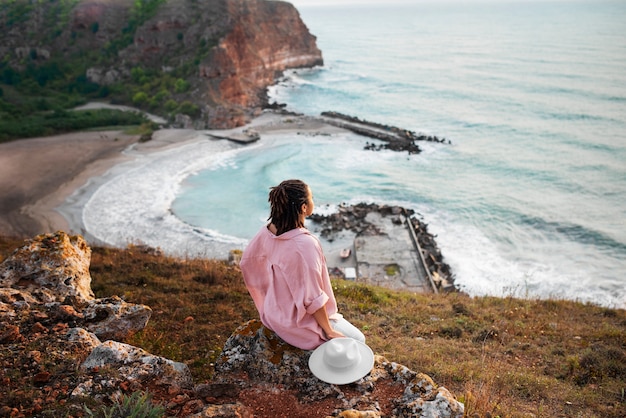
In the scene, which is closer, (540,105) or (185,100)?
(185,100)

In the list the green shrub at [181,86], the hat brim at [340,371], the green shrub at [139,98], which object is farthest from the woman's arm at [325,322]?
the green shrub at [139,98]

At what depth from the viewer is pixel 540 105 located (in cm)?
5225

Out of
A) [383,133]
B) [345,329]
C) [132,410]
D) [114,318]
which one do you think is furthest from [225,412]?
[383,133]

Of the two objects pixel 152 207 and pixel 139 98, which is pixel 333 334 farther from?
pixel 139 98

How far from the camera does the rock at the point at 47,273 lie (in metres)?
6.23

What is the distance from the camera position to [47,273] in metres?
6.41

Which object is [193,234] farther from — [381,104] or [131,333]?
[381,104]

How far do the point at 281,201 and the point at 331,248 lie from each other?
757 inches

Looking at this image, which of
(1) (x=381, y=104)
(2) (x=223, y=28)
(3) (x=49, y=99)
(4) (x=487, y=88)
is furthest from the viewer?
(4) (x=487, y=88)

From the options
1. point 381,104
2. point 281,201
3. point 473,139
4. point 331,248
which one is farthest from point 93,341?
point 381,104

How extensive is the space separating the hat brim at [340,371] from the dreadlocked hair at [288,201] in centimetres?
120

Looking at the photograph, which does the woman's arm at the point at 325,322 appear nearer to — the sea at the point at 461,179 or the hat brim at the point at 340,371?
the hat brim at the point at 340,371

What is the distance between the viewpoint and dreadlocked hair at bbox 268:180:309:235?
4.29 metres

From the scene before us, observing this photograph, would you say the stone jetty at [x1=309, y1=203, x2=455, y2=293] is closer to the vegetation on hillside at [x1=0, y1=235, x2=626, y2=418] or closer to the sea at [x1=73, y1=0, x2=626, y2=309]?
the sea at [x1=73, y1=0, x2=626, y2=309]
